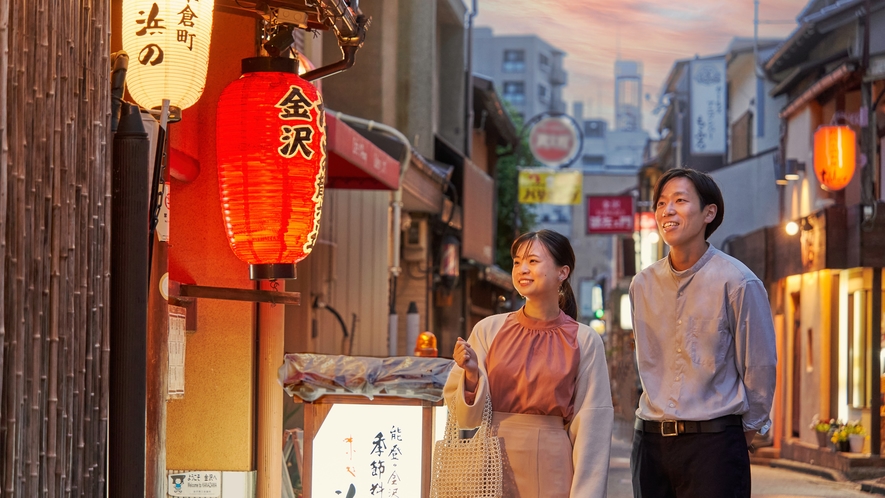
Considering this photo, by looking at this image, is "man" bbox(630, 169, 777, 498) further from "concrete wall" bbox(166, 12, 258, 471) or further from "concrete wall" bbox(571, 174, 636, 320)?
"concrete wall" bbox(571, 174, 636, 320)

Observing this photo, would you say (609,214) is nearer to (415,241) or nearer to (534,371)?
(415,241)

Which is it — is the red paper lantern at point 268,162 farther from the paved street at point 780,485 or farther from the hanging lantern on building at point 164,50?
the paved street at point 780,485

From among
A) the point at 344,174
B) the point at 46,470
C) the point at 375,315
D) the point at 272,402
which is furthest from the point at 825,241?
the point at 46,470

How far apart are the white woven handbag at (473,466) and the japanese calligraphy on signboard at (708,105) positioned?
3428 cm

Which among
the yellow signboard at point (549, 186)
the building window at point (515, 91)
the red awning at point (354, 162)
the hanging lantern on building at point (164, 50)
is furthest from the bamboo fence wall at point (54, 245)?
the building window at point (515, 91)

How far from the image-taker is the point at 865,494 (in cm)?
1764

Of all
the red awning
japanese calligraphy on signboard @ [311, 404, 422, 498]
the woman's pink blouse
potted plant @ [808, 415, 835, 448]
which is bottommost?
potted plant @ [808, 415, 835, 448]

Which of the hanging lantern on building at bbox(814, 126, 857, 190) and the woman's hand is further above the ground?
the hanging lantern on building at bbox(814, 126, 857, 190)

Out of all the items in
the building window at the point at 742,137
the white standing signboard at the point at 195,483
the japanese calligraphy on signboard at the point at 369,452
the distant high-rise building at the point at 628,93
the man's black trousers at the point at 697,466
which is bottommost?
the white standing signboard at the point at 195,483

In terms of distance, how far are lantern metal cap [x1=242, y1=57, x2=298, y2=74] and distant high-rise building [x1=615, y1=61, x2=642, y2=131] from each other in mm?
128332

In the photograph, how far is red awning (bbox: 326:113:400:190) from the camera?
432 inches

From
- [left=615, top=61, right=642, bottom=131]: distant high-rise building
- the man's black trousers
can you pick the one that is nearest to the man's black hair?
the man's black trousers

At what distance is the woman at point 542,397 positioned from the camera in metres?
5.76

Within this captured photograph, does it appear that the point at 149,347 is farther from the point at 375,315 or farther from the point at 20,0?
the point at 375,315
